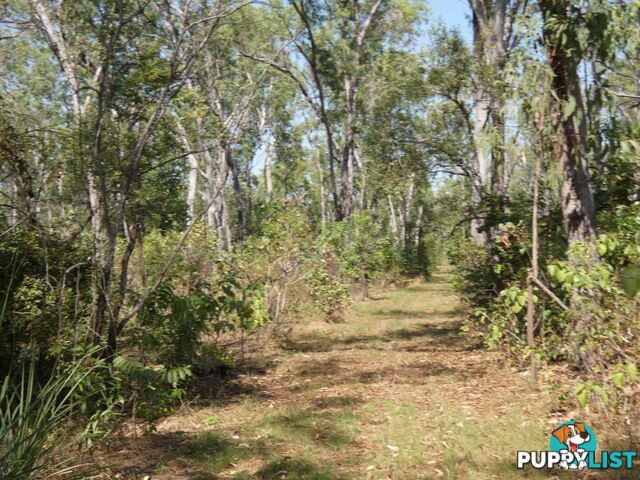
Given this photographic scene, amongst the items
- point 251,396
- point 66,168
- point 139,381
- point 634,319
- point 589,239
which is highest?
point 66,168

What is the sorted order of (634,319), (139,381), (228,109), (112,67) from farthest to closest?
(228,109), (112,67), (139,381), (634,319)

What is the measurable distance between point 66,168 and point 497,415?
6018 mm

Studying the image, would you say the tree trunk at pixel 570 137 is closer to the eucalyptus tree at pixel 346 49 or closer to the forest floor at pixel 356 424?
the forest floor at pixel 356 424

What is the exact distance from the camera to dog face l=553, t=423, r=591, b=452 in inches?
183

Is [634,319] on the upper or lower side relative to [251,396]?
upper

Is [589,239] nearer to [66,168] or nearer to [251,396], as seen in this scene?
[251,396]

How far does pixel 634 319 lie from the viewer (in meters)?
4.81

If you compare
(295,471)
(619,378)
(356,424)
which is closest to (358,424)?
(356,424)

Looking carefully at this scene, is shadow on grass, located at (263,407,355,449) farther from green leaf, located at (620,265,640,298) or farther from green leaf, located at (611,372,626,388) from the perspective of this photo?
green leaf, located at (620,265,640,298)

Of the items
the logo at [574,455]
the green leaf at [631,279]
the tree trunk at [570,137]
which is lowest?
the logo at [574,455]

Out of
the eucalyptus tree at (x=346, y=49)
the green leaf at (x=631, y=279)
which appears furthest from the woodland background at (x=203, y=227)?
the eucalyptus tree at (x=346, y=49)

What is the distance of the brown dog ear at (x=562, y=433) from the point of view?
187 inches

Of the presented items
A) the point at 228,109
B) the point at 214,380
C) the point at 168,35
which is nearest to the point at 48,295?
the point at 214,380

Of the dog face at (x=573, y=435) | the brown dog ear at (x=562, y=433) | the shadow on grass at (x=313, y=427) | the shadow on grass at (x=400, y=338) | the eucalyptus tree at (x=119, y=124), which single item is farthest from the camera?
the shadow on grass at (x=400, y=338)
